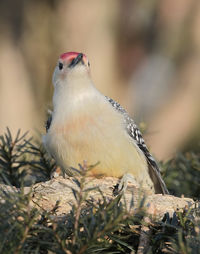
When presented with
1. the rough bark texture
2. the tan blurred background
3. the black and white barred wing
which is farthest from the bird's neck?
the tan blurred background

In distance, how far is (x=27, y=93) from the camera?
10797 millimetres

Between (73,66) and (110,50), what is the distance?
6.81 metres

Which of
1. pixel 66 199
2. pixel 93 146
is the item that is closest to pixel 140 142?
pixel 93 146

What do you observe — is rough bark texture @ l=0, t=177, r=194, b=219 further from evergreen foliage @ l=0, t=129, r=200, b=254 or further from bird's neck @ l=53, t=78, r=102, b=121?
bird's neck @ l=53, t=78, r=102, b=121

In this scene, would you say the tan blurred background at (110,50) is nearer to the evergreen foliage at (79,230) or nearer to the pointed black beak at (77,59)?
the pointed black beak at (77,59)

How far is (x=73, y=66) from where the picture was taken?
4.61 m

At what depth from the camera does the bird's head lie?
461cm

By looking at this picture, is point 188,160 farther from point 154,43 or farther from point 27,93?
point 154,43

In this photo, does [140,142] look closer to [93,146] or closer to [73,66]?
[93,146]

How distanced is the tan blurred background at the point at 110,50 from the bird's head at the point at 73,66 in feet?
16.1

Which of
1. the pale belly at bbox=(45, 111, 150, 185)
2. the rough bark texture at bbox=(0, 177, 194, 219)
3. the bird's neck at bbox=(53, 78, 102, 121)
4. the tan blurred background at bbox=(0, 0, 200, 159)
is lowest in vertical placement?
the rough bark texture at bbox=(0, 177, 194, 219)

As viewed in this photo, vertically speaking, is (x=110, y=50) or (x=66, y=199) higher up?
(x=110, y=50)

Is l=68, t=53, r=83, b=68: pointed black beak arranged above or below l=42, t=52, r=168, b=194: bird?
above

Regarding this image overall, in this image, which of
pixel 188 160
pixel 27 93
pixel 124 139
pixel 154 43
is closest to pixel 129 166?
pixel 124 139
